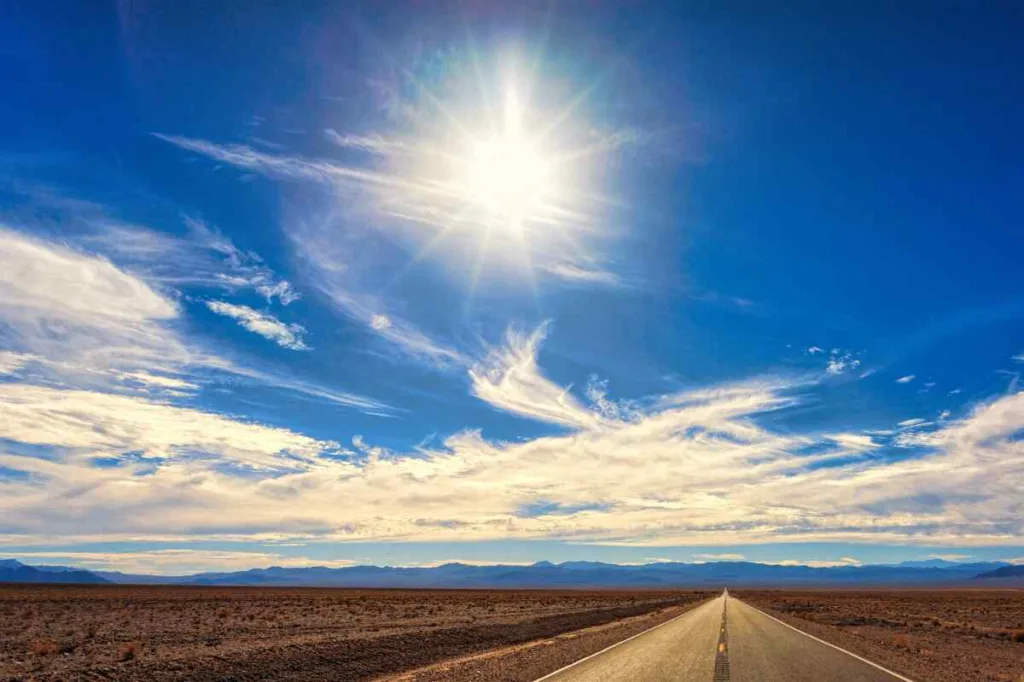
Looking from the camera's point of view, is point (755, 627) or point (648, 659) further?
point (755, 627)

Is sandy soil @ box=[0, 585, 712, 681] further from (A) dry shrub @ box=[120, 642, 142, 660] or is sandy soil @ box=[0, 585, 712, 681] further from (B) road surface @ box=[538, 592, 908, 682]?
(B) road surface @ box=[538, 592, 908, 682]

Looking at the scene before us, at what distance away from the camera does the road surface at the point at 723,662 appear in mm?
15430

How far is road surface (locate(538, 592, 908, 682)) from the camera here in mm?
15430

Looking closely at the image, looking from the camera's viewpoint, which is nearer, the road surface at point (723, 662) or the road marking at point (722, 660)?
the road marking at point (722, 660)

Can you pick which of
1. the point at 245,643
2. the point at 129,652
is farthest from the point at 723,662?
the point at 129,652

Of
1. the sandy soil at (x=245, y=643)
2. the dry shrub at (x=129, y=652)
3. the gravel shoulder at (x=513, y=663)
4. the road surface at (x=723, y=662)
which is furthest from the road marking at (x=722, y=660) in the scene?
the dry shrub at (x=129, y=652)

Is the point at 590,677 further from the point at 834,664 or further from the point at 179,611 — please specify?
the point at 179,611

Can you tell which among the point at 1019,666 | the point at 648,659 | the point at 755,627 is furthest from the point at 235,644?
the point at 1019,666

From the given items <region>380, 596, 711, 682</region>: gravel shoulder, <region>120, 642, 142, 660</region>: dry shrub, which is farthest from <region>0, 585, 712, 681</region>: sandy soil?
<region>380, 596, 711, 682</region>: gravel shoulder

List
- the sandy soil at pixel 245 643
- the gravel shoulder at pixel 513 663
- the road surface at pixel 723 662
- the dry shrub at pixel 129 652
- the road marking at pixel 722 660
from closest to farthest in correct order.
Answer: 1. the road marking at pixel 722 660
2. the road surface at pixel 723 662
3. the gravel shoulder at pixel 513 663
4. the sandy soil at pixel 245 643
5. the dry shrub at pixel 129 652

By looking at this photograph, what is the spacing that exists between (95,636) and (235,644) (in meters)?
7.79

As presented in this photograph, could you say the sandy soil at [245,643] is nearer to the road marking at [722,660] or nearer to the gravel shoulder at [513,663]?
the gravel shoulder at [513,663]

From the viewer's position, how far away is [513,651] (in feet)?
77.8

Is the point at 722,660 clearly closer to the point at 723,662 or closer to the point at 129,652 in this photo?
the point at 723,662
